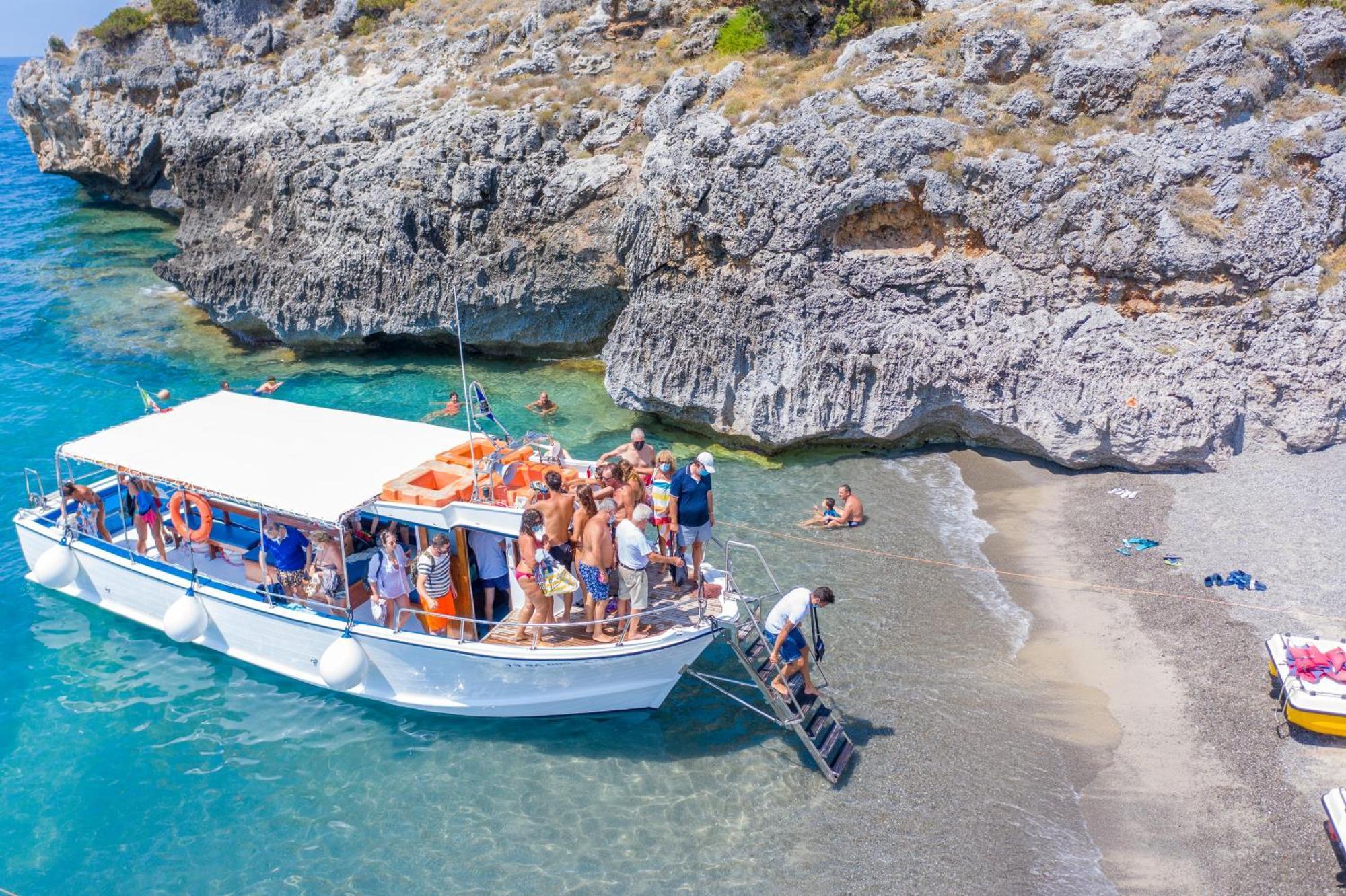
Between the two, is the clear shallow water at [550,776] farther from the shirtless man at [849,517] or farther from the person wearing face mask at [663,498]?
the person wearing face mask at [663,498]

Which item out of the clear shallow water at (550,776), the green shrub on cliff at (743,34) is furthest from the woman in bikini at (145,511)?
the green shrub on cliff at (743,34)

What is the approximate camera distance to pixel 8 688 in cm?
1291

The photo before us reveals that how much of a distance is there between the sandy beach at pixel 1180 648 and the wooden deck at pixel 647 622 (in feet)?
16.1

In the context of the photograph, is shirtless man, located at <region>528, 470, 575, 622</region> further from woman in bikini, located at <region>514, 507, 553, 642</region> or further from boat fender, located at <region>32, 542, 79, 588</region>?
boat fender, located at <region>32, 542, 79, 588</region>

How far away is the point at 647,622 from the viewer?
11.2 m

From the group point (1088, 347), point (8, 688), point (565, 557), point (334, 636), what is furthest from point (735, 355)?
point (8, 688)

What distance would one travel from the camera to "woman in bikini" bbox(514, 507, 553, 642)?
1064cm

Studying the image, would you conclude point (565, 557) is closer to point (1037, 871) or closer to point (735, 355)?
point (1037, 871)

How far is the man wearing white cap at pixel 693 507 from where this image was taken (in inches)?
456

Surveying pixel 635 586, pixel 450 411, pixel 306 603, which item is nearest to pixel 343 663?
pixel 306 603

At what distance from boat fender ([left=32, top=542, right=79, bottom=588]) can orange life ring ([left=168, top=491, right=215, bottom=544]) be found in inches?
78.5

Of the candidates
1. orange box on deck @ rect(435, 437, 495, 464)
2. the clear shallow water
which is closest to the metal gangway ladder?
the clear shallow water

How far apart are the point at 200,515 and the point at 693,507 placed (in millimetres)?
7819

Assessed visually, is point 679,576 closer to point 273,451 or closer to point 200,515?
point 273,451
